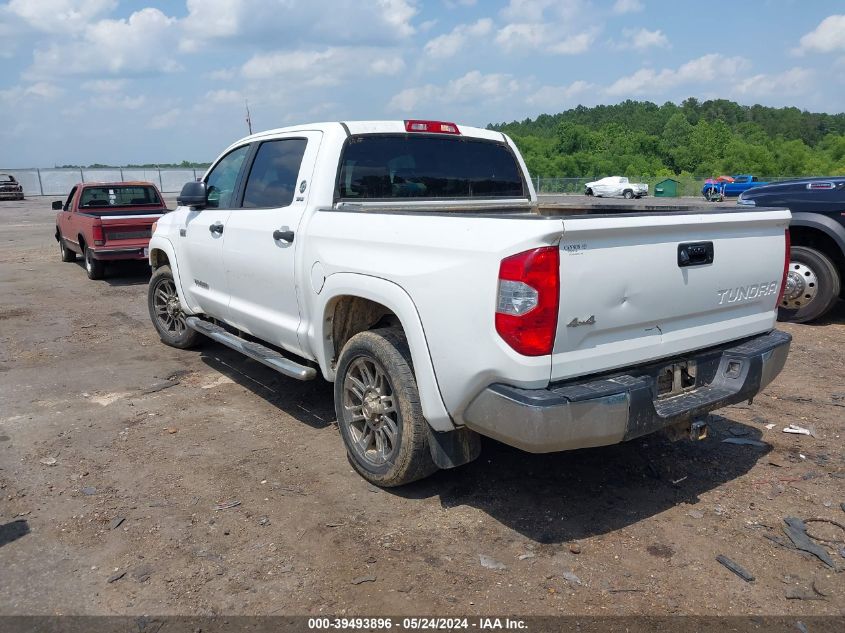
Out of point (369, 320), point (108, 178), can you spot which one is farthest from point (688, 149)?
point (369, 320)

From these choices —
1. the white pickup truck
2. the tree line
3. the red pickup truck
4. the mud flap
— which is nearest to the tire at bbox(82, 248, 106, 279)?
the red pickup truck

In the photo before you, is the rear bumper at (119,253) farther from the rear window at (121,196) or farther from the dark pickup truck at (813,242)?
the dark pickup truck at (813,242)

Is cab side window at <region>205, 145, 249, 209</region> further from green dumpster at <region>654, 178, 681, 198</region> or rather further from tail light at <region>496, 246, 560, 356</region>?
green dumpster at <region>654, 178, 681, 198</region>

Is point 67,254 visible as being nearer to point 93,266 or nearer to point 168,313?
point 93,266

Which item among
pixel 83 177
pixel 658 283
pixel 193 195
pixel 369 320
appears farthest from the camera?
pixel 83 177

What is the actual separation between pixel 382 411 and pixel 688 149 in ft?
281

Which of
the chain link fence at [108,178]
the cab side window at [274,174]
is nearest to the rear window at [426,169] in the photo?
the cab side window at [274,174]

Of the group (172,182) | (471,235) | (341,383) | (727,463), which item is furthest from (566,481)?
(172,182)

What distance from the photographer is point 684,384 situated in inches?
139

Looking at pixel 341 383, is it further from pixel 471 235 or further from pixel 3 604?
pixel 3 604

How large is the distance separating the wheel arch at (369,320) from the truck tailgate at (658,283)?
653 mm

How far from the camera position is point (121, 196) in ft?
41.8

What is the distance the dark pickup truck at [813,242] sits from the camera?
708cm

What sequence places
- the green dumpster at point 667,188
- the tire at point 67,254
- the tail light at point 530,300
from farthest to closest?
1. the green dumpster at point 667,188
2. the tire at point 67,254
3. the tail light at point 530,300
